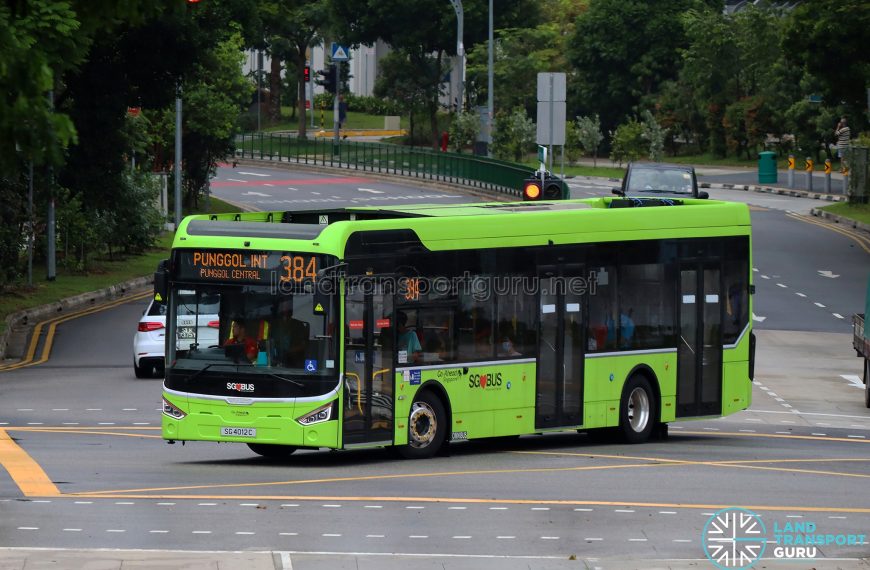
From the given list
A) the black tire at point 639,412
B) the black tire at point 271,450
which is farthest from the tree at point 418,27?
the black tire at point 271,450

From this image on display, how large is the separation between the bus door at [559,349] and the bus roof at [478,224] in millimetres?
501

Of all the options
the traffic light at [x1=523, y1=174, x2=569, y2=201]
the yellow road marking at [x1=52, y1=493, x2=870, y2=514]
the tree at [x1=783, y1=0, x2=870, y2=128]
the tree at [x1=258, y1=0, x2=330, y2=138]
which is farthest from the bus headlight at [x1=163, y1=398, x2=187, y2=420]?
the tree at [x1=258, y1=0, x2=330, y2=138]

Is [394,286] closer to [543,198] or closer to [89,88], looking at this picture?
A: [543,198]

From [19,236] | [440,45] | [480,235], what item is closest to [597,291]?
[480,235]

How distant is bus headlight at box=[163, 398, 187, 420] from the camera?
57.8 ft

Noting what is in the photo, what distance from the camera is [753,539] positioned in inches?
520

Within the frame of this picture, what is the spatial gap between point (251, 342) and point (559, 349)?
4.12 m

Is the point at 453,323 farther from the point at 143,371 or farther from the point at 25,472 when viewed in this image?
the point at 143,371

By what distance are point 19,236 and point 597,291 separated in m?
23.7

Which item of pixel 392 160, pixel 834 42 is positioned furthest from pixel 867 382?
pixel 392 160

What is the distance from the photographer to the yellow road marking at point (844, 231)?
165ft

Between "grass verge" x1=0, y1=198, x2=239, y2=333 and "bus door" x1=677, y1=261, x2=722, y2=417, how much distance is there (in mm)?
17723

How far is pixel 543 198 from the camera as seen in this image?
28016mm

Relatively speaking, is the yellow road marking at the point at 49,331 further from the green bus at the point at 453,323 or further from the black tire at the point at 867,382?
the black tire at the point at 867,382
